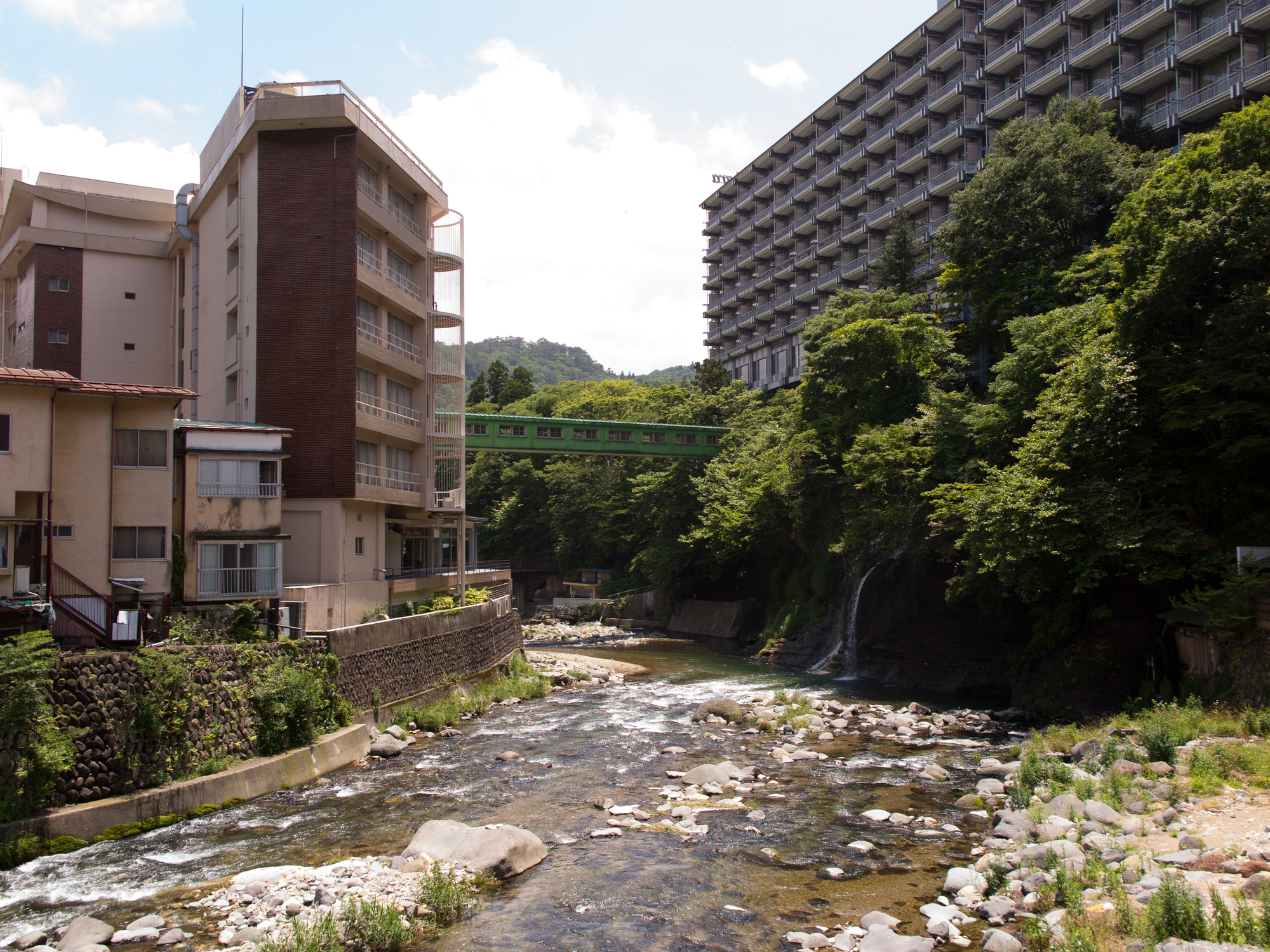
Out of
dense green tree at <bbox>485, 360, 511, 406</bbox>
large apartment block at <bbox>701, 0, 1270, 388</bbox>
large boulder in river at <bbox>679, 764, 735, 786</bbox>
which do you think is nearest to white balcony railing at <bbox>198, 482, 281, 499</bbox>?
large boulder in river at <bbox>679, 764, 735, 786</bbox>

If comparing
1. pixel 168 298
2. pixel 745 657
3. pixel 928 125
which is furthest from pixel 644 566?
pixel 928 125

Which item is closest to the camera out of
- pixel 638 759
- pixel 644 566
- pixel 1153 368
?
pixel 638 759

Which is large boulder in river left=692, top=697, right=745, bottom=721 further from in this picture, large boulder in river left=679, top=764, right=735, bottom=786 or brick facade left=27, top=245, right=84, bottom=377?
brick facade left=27, top=245, right=84, bottom=377

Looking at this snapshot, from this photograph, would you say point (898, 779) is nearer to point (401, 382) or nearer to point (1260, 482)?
point (1260, 482)

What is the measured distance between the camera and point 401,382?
36719 mm

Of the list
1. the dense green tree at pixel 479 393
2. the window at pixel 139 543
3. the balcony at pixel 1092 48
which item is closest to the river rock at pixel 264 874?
the window at pixel 139 543

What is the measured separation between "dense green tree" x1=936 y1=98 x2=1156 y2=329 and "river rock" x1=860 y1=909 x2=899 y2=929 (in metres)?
32.0

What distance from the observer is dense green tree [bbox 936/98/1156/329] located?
38.8m

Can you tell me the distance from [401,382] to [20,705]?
24.0 m

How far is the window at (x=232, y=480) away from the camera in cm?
2512

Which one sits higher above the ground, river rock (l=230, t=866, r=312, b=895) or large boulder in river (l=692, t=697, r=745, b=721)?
river rock (l=230, t=866, r=312, b=895)

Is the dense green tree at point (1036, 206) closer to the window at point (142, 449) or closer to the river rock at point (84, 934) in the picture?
the window at point (142, 449)

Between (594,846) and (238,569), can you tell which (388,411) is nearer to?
(238,569)

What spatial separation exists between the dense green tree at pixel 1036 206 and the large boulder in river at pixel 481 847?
32.7 m
